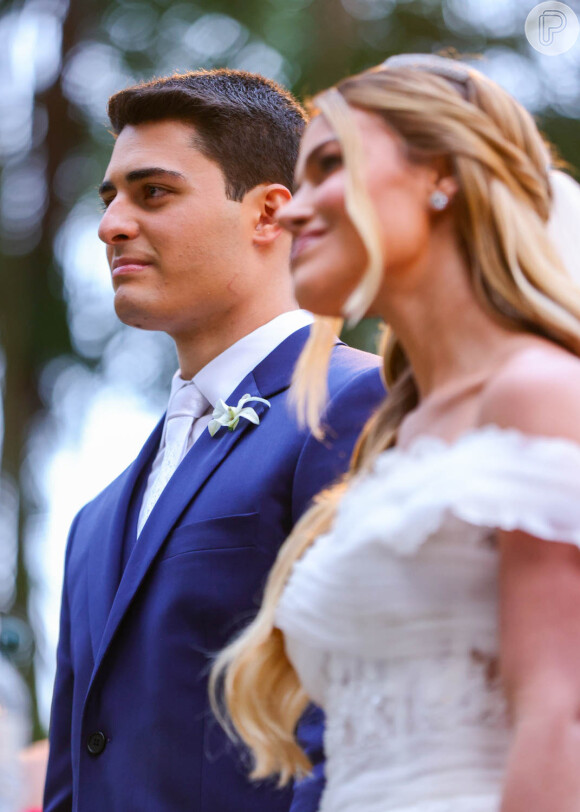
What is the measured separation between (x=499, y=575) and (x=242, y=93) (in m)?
2.72

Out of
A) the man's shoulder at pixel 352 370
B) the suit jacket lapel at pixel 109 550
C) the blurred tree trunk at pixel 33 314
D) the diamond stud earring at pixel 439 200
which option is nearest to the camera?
the diamond stud earring at pixel 439 200

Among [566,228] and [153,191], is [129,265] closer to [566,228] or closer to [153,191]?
[153,191]

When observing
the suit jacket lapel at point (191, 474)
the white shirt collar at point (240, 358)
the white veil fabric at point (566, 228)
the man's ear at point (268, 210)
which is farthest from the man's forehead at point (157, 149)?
the white veil fabric at point (566, 228)

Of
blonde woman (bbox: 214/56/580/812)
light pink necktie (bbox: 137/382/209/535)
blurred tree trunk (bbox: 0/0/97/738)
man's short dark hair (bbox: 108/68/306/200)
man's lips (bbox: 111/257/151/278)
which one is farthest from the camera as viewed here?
blurred tree trunk (bbox: 0/0/97/738)

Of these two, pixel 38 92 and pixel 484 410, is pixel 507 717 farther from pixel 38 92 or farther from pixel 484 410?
pixel 38 92

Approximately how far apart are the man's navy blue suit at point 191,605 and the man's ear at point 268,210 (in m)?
0.63

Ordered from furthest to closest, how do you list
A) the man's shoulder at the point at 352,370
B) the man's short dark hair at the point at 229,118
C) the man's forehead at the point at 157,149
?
1. the man's short dark hair at the point at 229,118
2. the man's forehead at the point at 157,149
3. the man's shoulder at the point at 352,370

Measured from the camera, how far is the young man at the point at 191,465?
301cm

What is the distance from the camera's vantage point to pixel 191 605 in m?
3.05

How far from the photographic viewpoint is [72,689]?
3660mm

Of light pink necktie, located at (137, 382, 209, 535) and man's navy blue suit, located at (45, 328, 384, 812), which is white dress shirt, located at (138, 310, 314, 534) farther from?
man's navy blue suit, located at (45, 328, 384, 812)

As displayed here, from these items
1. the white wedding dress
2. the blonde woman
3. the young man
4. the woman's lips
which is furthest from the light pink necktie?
the white wedding dress

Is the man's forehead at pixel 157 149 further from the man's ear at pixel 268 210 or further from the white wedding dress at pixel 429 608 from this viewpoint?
the white wedding dress at pixel 429 608

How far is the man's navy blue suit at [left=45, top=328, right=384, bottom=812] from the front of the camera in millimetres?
2988
